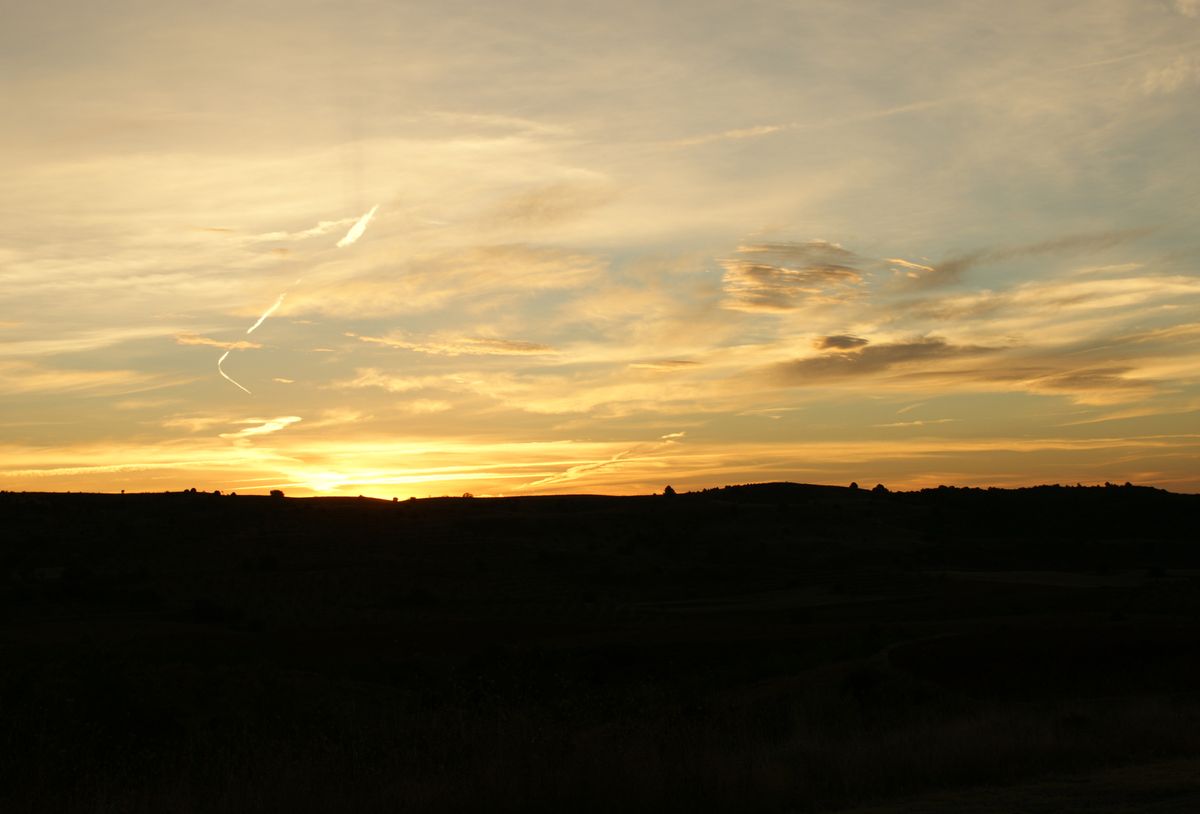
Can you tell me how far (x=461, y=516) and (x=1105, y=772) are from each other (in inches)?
3194

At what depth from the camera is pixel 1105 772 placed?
13742mm

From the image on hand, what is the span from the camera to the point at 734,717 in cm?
1819

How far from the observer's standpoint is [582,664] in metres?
31.8

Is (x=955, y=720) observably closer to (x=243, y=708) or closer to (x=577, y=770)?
(x=577, y=770)

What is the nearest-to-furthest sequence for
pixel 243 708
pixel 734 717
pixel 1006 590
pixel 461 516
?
pixel 734 717 < pixel 243 708 < pixel 1006 590 < pixel 461 516

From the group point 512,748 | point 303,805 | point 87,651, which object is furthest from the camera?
point 87,651

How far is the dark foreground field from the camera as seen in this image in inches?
490

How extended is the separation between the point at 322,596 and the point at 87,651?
30521mm

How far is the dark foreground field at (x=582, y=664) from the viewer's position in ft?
40.9

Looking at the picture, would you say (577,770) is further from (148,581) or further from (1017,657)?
(148,581)

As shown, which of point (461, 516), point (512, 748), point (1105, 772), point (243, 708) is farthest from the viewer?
point (461, 516)

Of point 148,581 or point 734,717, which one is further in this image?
point 148,581

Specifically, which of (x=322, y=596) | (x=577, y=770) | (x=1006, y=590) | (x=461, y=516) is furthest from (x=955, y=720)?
(x=461, y=516)

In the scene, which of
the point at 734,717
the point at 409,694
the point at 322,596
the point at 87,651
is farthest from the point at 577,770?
the point at 322,596
